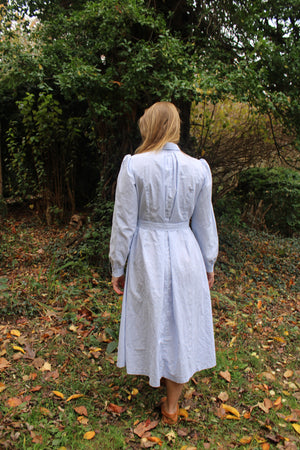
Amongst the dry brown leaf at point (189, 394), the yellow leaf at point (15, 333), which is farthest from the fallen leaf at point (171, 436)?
the yellow leaf at point (15, 333)

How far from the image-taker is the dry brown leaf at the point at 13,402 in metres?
2.32

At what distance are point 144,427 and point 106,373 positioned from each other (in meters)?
0.60

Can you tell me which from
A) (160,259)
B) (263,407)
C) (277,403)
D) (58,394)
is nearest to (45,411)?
(58,394)

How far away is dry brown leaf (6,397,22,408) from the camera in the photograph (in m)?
2.32

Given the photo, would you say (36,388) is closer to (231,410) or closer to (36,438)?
(36,438)

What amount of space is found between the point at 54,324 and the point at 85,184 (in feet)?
13.6

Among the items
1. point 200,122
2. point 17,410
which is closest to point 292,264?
point 200,122

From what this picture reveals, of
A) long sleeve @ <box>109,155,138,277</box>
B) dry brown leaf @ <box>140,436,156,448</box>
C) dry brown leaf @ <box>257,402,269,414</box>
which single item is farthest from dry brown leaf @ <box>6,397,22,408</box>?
dry brown leaf @ <box>257,402,269,414</box>

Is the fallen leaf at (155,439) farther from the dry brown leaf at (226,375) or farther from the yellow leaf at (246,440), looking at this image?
the dry brown leaf at (226,375)

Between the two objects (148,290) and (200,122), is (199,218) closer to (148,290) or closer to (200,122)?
(148,290)

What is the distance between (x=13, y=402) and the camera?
2340mm

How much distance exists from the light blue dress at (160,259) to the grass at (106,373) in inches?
17.9

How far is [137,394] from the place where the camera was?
2623 mm

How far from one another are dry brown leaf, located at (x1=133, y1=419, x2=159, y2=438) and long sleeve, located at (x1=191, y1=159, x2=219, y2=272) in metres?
1.11
